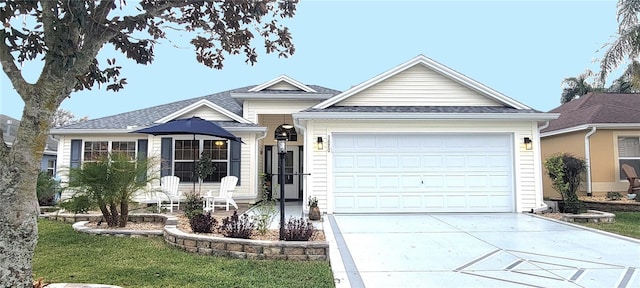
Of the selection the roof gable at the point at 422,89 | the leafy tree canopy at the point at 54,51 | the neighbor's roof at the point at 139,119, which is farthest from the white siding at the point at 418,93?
the leafy tree canopy at the point at 54,51

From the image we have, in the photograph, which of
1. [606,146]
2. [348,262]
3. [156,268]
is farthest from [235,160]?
[606,146]

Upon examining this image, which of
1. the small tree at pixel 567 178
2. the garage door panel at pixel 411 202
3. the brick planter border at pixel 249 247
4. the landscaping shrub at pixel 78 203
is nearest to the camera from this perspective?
the brick planter border at pixel 249 247

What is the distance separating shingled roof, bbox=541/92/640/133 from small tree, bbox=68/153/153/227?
13.6 m

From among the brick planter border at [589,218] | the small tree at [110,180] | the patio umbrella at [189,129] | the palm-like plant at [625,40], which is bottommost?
the brick planter border at [589,218]

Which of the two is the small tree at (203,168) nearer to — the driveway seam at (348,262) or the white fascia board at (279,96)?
the white fascia board at (279,96)

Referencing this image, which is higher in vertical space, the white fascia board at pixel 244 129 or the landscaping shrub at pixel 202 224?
the white fascia board at pixel 244 129

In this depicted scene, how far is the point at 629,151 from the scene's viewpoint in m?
13.0

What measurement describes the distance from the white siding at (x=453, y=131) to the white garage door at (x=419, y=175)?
0.55 feet

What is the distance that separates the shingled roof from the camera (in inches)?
513

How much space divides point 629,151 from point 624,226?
6157mm

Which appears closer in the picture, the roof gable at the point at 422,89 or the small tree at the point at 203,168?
the roof gable at the point at 422,89

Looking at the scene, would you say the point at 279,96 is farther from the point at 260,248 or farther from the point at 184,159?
the point at 260,248

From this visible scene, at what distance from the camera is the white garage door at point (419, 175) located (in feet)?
33.0

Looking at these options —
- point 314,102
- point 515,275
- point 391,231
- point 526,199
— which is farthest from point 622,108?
point 515,275
